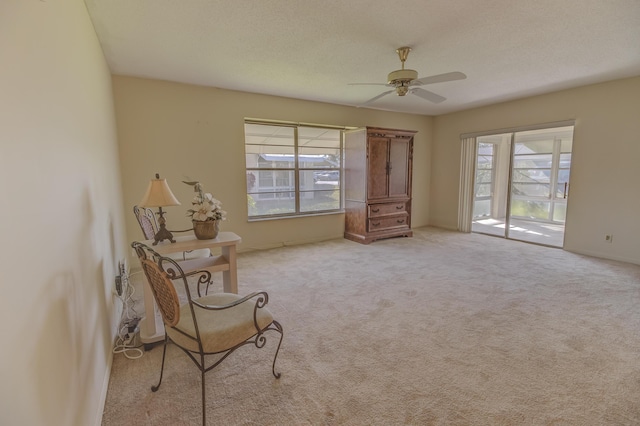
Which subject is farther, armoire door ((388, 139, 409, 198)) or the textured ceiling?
armoire door ((388, 139, 409, 198))

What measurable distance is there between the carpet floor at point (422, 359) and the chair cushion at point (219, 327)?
1.26 ft

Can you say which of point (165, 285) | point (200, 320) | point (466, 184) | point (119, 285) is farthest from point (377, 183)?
point (165, 285)

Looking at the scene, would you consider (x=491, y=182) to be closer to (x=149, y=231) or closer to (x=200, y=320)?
(x=149, y=231)

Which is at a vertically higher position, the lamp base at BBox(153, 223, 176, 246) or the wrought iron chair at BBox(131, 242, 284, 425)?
the lamp base at BBox(153, 223, 176, 246)

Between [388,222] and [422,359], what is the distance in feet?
12.0

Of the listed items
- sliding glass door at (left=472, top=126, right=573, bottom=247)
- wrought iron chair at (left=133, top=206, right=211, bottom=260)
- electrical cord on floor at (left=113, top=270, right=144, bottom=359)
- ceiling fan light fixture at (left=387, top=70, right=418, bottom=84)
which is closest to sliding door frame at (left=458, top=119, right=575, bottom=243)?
sliding glass door at (left=472, top=126, right=573, bottom=247)

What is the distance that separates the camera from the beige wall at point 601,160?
159 inches

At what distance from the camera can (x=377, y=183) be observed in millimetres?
5355

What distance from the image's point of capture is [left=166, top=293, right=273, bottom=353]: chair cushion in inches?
61.9

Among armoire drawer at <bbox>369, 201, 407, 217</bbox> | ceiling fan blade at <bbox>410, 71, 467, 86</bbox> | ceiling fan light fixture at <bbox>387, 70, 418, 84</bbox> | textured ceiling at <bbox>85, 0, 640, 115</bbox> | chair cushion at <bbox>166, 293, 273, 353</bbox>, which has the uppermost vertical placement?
textured ceiling at <bbox>85, 0, 640, 115</bbox>

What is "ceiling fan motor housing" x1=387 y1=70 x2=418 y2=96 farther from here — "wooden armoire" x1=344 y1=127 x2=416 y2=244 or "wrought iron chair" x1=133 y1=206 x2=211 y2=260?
"wrought iron chair" x1=133 y1=206 x2=211 y2=260

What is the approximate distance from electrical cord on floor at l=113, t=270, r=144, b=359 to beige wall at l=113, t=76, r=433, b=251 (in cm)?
137

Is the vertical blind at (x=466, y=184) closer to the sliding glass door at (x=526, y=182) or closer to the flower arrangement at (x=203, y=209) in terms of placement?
the sliding glass door at (x=526, y=182)

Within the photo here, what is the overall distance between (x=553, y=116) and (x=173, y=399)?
601 centimetres
